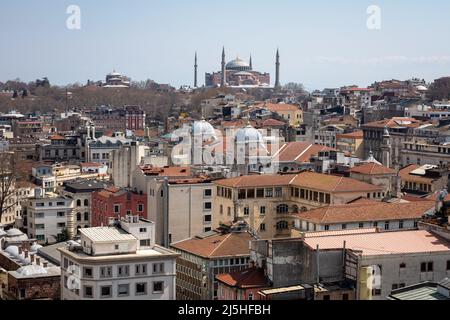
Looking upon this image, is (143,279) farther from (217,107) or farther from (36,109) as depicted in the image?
(36,109)

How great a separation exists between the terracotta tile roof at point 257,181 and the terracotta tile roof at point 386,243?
5410 millimetres

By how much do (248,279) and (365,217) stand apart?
3.38 metres

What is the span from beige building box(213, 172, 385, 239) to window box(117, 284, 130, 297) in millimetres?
5728

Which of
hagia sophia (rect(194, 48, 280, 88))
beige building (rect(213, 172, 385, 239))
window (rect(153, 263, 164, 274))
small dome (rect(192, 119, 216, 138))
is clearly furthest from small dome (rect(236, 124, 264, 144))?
hagia sophia (rect(194, 48, 280, 88))

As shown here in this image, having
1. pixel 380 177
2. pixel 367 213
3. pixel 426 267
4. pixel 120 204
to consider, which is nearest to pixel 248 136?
pixel 120 204

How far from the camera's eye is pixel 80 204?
71.4 ft

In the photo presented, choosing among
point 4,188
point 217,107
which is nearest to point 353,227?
point 4,188

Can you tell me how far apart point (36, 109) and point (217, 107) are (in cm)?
1468

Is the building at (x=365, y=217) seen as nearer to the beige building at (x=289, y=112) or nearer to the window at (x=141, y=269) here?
the window at (x=141, y=269)

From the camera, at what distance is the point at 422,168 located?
22.0 metres

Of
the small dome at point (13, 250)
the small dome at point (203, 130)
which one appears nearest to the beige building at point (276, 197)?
the small dome at point (13, 250)

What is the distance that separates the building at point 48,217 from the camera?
2098 cm

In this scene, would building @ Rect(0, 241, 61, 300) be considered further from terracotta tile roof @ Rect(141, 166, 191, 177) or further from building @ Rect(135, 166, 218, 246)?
terracotta tile roof @ Rect(141, 166, 191, 177)

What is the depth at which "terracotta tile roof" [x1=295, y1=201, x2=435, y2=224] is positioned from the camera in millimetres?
14625
